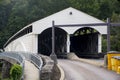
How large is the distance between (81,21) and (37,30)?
6881 mm

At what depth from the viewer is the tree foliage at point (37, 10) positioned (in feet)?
364

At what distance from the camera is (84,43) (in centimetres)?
7062

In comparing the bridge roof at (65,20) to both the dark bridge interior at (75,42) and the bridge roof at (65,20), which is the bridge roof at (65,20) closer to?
the bridge roof at (65,20)

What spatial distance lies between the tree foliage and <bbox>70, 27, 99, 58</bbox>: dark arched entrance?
3395 cm

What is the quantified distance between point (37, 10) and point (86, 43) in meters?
44.6

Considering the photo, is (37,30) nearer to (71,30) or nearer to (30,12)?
(71,30)

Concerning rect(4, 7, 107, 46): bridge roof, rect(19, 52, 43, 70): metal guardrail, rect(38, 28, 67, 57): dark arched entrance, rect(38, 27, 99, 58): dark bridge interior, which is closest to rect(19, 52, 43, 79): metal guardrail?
rect(19, 52, 43, 70): metal guardrail

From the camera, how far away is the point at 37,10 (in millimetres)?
111938

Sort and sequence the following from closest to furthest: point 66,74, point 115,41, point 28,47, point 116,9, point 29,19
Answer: point 66,74 → point 28,47 → point 115,41 → point 29,19 → point 116,9

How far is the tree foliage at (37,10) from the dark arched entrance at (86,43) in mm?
33951

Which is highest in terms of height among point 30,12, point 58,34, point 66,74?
point 30,12

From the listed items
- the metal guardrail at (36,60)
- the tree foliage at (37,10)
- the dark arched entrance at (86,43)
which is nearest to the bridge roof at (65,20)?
the dark arched entrance at (86,43)

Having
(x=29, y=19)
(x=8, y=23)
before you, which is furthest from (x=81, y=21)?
(x=8, y=23)

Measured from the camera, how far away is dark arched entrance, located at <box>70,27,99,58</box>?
6419cm
